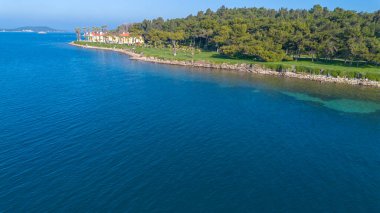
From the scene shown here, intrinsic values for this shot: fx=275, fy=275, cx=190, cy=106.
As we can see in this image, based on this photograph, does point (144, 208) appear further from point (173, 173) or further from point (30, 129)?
point (30, 129)

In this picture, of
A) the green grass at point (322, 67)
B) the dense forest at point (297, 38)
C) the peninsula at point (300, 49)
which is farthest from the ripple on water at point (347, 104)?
the dense forest at point (297, 38)

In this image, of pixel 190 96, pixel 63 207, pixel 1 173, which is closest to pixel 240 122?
pixel 190 96

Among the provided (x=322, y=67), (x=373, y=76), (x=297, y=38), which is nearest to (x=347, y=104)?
(x=373, y=76)

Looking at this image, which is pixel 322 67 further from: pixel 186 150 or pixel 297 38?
pixel 186 150

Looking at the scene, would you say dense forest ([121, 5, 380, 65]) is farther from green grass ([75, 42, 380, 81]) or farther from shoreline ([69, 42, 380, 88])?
shoreline ([69, 42, 380, 88])

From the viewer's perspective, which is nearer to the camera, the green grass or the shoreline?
the shoreline

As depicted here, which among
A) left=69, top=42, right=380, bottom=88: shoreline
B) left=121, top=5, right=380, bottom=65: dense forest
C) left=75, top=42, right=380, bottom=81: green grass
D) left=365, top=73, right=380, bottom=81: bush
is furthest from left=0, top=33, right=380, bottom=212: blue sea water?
left=121, top=5, right=380, bottom=65: dense forest
